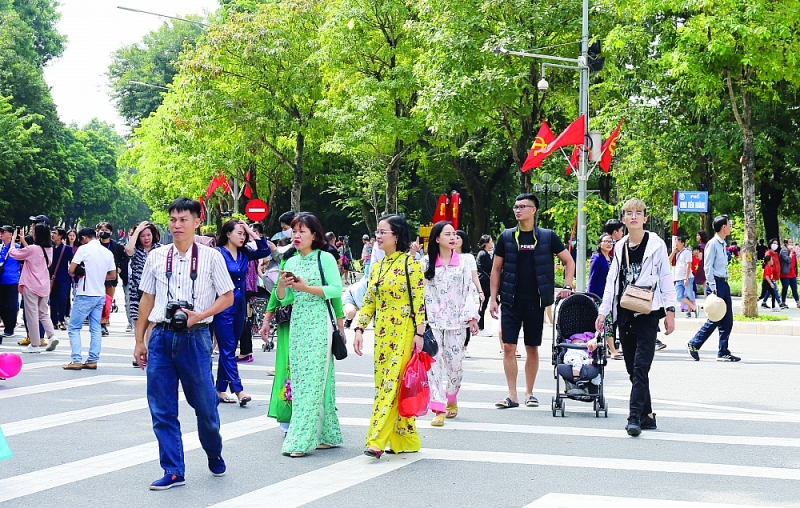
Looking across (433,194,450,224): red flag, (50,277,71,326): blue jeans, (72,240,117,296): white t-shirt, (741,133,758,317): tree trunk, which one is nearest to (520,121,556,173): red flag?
(741,133,758,317): tree trunk

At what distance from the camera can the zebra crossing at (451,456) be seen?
6.19 m

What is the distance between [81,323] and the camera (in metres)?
13.0

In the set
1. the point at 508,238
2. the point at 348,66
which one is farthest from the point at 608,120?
the point at 508,238

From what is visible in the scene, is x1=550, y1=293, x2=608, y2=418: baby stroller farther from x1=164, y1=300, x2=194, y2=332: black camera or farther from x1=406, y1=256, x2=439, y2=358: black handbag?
x1=164, y1=300, x2=194, y2=332: black camera

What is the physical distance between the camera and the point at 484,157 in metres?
41.2

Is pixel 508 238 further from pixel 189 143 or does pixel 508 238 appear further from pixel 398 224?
pixel 189 143

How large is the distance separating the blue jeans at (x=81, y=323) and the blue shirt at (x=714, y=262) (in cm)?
812

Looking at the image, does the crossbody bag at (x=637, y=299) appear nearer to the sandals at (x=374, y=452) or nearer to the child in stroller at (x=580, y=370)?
the child in stroller at (x=580, y=370)

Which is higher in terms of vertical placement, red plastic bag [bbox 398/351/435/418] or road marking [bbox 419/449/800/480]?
red plastic bag [bbox 398/351/435/418]

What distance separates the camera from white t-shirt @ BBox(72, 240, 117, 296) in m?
12.9

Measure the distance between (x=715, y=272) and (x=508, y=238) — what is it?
18.1 feet

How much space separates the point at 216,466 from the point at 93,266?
6.85 m

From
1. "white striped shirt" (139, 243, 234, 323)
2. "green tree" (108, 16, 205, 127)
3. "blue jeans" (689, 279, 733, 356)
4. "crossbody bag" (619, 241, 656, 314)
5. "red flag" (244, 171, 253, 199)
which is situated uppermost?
"green tree" (108, 16, 205, 127)

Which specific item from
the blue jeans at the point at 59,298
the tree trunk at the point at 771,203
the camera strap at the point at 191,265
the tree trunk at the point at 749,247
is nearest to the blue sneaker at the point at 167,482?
the camera strap at the point at 191,265
